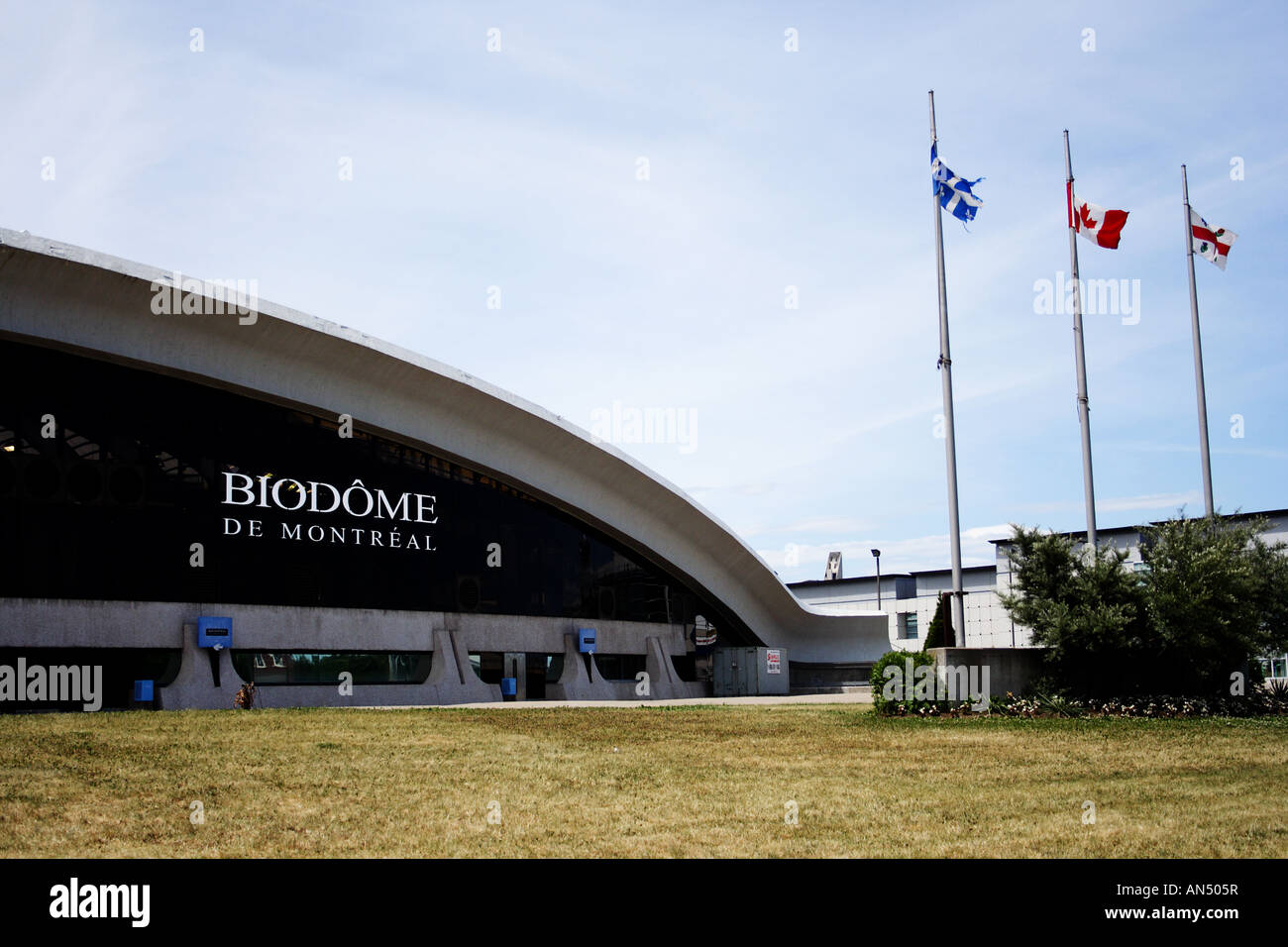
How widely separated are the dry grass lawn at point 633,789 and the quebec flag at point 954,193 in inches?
541

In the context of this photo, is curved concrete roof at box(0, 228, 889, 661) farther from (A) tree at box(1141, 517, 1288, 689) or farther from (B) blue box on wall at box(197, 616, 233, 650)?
(A) tree at box(1141, 517, 1288, 689)

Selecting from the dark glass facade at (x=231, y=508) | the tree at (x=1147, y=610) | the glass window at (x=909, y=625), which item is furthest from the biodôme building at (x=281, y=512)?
the glass window at (x=909, y=625)

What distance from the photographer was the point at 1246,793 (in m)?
12.8

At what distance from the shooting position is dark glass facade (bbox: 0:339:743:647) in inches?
1184

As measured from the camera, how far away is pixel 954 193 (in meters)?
29.0

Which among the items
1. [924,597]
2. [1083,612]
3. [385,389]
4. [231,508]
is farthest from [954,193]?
[924,597]

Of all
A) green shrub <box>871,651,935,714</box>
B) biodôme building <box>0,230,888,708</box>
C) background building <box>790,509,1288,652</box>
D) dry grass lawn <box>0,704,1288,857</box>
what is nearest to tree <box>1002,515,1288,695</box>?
green shrub <box>871,651,935,714</box>

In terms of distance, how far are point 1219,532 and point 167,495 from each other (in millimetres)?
27725

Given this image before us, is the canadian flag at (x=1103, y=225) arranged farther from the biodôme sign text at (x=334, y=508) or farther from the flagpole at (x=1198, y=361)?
the biodôme sign text at (x=334, y=508)

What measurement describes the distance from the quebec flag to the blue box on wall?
23.3 metres

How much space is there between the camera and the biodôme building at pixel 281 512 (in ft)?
99.6
